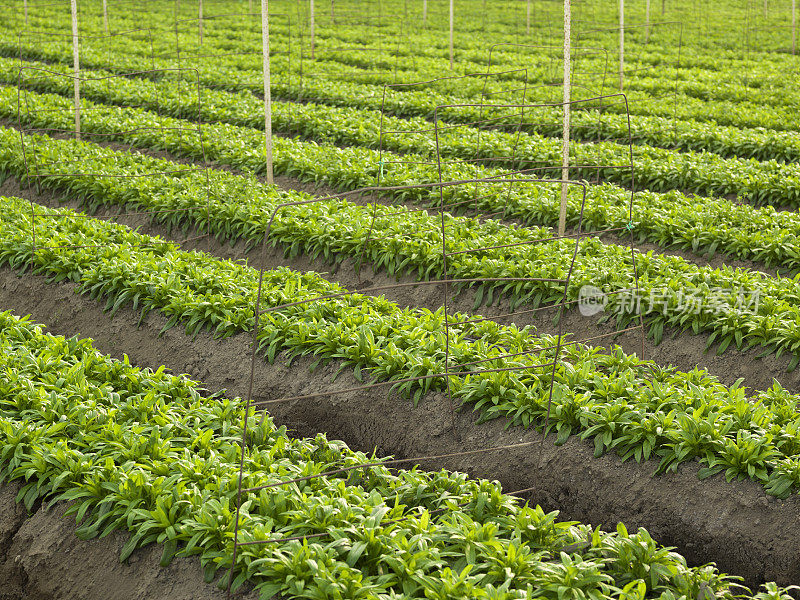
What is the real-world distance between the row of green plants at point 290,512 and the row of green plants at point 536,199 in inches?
142

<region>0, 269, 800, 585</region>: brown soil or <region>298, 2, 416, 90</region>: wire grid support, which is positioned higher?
<region>298, 2, 416, 90</region>: wire grid support

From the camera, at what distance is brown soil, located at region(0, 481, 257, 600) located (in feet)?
14.3

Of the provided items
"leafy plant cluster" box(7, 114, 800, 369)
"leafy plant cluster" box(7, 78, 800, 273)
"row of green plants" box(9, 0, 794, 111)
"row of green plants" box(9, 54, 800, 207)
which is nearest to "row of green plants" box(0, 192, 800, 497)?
"leafy plant cluster" box(7, 114, 800, 369)

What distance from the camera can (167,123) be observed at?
13500mm

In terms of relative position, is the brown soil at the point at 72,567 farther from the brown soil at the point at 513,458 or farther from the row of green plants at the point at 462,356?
the row of green plants at the point at 462,356

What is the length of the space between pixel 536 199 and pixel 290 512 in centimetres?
658

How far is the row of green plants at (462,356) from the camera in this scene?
5344 millimetres

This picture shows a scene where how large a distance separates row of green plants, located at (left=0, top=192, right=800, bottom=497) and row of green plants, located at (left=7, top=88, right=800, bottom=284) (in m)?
1.81

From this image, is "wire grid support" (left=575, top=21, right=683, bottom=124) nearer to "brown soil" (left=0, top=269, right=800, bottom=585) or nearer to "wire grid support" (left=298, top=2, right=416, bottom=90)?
"wire grid support" (left=298, top=2, right=416, bottom=90)

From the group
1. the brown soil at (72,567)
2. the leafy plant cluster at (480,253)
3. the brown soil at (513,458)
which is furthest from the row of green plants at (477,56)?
the brown soil at (72,567)

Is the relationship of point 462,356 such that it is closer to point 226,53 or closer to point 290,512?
point 290,512

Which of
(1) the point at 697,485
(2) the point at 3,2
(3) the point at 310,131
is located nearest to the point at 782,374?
(1) the point at 697,485

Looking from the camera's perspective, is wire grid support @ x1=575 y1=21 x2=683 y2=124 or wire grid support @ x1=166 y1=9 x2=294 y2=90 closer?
wire grid support @ x1=575 y1=21 x2=683 y2=124

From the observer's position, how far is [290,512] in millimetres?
4465
